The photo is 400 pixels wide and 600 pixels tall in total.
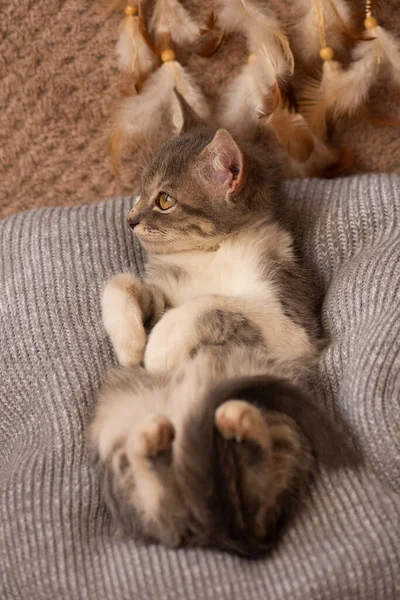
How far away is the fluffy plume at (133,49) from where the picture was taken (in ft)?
5.33

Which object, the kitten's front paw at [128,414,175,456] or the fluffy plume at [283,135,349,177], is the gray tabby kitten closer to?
the kitten's front paw at [128,414,175,456]

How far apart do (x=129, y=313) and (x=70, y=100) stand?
77 centimetres

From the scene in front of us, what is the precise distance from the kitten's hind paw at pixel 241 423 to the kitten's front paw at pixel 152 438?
3.6 inches

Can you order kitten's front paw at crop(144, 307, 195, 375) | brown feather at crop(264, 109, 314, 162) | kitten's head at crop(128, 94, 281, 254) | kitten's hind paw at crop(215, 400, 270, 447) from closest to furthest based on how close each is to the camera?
kitten's hind paw at crop(215, 400, 270, 447) → kitten's front paw at crop(144, 307, 195, 375) → kitten's head at crop(128, 94, 281, 254) → brown feather at crop(264, 109, 314, 162)

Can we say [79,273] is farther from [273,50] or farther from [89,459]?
[273,50]

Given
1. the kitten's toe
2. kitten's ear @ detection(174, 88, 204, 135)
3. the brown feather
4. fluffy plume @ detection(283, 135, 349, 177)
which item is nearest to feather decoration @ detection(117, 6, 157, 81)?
kitten's ear @ detection(174, 88, 204, 135)

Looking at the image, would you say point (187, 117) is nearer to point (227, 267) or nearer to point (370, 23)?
point (227, 267)

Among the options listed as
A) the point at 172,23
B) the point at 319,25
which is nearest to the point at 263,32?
the point at 319,25

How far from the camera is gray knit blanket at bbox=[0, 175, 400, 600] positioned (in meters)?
0.99

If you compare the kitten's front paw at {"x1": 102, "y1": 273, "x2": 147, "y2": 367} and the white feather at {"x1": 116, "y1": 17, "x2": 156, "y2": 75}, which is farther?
the white feather at {"x1": 116, "y1": 17, "x2": 156, "y2": 75}

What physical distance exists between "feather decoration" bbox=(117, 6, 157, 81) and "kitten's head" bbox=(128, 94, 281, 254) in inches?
14.5

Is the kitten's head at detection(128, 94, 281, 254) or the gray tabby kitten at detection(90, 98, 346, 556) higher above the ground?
the kitten's head at detection(128, 94, 281, 254)

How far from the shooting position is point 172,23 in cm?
164

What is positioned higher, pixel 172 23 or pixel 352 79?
pixel 172 23
